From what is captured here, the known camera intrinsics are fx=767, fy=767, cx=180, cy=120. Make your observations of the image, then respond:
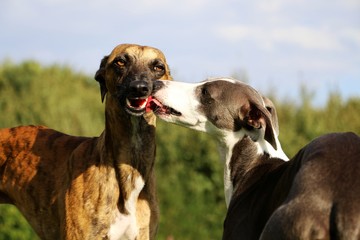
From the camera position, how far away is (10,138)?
336 inches

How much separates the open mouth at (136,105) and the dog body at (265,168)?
0.14 meters

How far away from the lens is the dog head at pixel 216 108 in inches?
269

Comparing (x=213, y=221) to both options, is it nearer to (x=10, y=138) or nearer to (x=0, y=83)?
(x=10, y=138)

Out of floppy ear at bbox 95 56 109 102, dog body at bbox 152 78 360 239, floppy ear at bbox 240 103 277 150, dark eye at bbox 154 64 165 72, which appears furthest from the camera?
floppy ear at bbox 95 56 109 102

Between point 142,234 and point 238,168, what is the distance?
1.18 m

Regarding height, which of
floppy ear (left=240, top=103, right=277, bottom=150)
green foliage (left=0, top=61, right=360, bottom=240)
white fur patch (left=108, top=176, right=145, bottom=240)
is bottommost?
green foliage (left=0, top=61, right=360, bottom=240)

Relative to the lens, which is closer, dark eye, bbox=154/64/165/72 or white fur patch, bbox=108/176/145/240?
white fur patch, bbox=108/176/145/240

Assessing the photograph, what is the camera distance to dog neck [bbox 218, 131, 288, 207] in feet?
22.5

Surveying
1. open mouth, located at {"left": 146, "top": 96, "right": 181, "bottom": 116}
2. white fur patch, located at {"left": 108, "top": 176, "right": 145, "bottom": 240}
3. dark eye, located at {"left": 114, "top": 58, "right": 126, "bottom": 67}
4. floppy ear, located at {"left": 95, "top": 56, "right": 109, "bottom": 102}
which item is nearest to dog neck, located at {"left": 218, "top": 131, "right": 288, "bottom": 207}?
open mouth, located at {"left": 146, "top": 96, "right": 181, "bottom": 116}

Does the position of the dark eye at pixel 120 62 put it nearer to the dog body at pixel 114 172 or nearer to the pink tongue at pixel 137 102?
the dog body at pixel 114 172

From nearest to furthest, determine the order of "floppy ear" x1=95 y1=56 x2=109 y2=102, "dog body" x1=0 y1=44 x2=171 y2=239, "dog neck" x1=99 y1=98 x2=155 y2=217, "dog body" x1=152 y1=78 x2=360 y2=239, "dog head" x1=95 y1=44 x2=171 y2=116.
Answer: "dog body" x1=152 y1=78 x2=360 y2=239, "dog head" x1=95 y1=44 x2=171 y2=116, "dog body" x1=0 y1=44 x2=171 y2=239, "dog neck" x1=99 y1=98 x2=155 y2=217, "floppy ear" x1=95 y1=56 x2=109 y2=102

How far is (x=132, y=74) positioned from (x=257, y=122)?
1.31 meters

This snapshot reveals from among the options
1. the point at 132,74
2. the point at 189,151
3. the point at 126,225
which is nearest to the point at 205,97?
the point at 132,74

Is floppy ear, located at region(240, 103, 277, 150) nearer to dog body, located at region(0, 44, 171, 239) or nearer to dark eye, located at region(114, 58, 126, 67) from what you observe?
dog body, located at region(0, 44, 171, 239)
